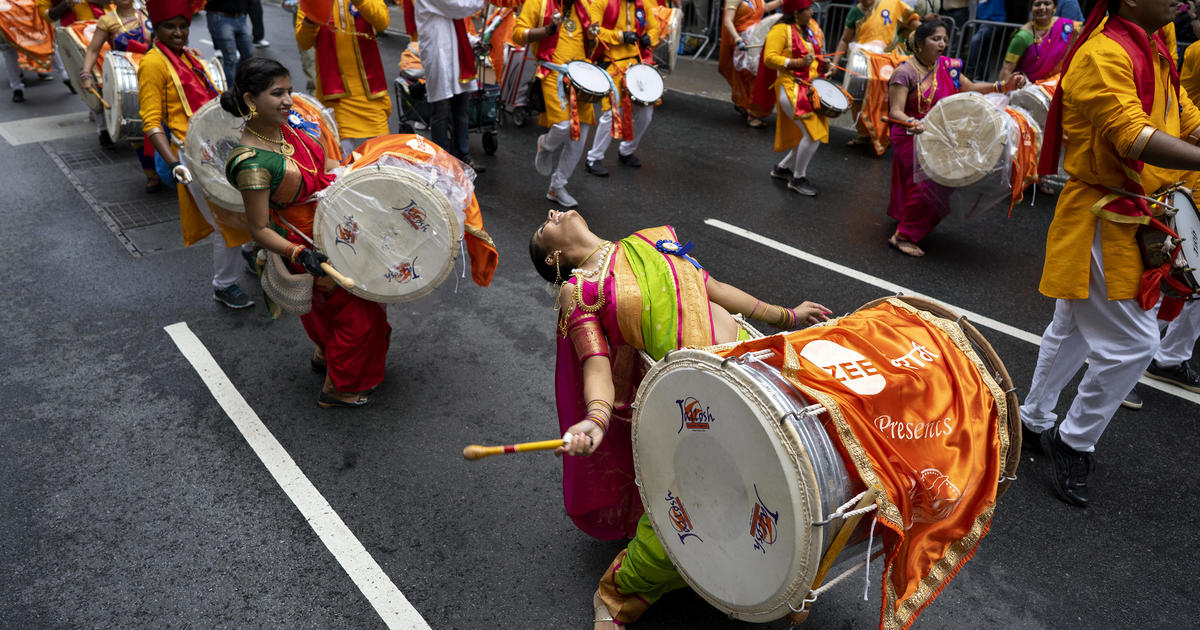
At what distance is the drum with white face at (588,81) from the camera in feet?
21.9

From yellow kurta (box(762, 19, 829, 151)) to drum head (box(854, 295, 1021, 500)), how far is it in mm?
4987

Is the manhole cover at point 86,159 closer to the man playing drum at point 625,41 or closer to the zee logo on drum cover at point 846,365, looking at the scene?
the man playing drum at point 625,41

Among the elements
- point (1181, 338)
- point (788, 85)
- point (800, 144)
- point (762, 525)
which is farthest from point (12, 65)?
point (1181, 338)

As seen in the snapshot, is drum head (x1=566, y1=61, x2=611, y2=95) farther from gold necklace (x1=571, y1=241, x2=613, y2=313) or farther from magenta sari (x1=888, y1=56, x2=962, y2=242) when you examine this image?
gold necklace (x1=571, y1=241, x2=613, y2=313)

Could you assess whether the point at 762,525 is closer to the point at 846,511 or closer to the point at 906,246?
the point at 846,511

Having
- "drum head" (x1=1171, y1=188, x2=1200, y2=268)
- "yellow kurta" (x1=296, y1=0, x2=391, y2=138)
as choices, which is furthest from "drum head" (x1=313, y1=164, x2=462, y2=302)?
"drum head" (x1=1171, y1=188, x2=1200, y2=268)

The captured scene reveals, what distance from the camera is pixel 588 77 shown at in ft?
22.4

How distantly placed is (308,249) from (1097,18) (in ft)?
A: 11.3

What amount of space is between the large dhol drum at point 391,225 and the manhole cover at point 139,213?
344 cm

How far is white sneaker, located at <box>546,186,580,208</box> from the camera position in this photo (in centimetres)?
701

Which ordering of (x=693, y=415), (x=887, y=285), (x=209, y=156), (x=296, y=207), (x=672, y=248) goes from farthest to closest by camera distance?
(x=887, y=285) → (x=209, y=156) → (x=296, y=207) → (x=672, y=248) → (x=693, y=415)

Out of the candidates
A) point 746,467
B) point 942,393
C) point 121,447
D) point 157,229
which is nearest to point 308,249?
point 121,447

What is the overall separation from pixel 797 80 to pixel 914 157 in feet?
5.32

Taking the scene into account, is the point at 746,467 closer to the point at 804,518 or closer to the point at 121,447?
the point at 804,518
